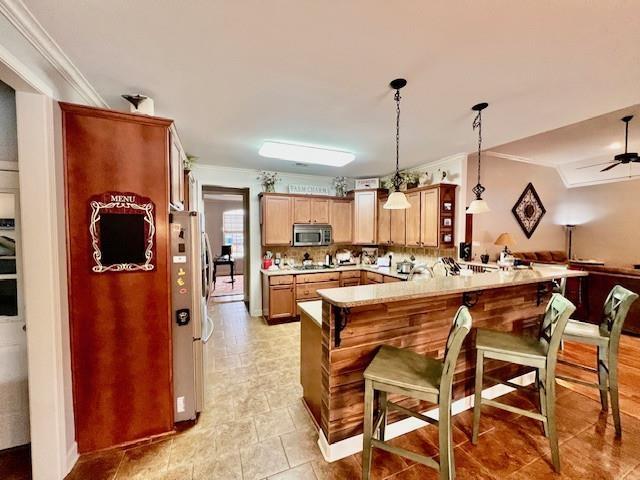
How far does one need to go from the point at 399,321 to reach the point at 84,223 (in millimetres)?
2297

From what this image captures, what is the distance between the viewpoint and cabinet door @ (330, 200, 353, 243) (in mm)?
5129

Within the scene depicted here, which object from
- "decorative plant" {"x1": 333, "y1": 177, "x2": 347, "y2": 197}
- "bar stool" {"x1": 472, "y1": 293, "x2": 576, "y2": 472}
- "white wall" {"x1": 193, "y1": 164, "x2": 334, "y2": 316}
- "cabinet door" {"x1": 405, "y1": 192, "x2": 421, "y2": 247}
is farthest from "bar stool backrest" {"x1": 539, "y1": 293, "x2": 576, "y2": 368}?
"white wall" {"x1": 193, "y1": 164, "x2": 334, "y2": 316}

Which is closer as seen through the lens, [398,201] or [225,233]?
[398,201]

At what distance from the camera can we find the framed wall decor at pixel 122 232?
174 centimetres

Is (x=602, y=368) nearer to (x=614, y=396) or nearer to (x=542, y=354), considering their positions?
(x=614, y=396)

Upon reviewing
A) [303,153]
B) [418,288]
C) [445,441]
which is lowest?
[445,441]

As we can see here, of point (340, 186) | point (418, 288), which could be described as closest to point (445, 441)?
point (418, 288)

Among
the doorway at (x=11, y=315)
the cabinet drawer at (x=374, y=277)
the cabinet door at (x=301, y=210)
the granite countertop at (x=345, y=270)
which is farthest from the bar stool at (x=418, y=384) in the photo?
the cabinet door at (x=301, y=210)

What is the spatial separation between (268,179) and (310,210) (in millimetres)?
972

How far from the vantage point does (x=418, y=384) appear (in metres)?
1.40

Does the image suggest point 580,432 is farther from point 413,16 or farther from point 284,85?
point 284,85

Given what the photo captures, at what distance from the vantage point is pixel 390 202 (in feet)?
8.87

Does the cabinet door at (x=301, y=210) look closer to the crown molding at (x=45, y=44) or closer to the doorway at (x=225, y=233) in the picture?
the crown molding at (x=45, y=44)

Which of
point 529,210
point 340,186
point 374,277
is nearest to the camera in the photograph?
point 374,277
